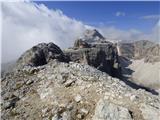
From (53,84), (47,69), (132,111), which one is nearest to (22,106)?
(53,84)

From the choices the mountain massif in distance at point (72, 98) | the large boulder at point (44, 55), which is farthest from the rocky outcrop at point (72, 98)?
the large boulder at point (44, 55)

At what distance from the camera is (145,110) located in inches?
896

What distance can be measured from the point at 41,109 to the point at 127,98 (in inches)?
257

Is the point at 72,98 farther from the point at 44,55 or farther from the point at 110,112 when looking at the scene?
the point at 44,55

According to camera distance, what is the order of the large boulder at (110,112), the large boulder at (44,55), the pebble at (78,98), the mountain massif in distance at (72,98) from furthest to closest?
the large boulder at (44,55) < the pebble at (78,98) < the mountain massif in distance at (72,98) < the large boulder at (110,112)

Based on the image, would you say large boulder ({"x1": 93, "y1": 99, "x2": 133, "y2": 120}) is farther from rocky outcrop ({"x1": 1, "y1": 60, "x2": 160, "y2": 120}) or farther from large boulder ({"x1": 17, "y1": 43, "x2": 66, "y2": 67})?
large boulder ({"x1": 17, "y1": 43, "x2": 66, "y2": 67})

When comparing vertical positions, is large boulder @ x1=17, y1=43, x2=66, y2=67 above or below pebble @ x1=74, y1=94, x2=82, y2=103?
below

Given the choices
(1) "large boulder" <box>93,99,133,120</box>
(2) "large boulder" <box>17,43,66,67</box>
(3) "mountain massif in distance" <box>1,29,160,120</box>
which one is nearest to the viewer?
(1) "large boulder" <box>93,99,133,120</box>

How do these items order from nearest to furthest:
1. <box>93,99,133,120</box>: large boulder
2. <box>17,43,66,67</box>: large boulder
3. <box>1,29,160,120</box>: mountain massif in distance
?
<box>93,99,133,120</box>: large boulder → <box>1,29,160,120</box>: mountain massif in distance → <box>17,43,66,67</box>: large boulder

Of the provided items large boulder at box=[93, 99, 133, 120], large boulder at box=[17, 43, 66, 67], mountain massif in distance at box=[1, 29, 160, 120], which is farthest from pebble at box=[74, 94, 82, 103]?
large boulder at box=[17, 43, 66, 67]

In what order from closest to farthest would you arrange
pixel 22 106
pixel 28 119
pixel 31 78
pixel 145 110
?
pixel 145 110, pixel 28 119, pixel 22 106, pixel 31 78

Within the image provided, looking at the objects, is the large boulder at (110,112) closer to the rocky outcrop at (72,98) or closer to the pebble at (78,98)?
the rocky outcrop at (72,98)

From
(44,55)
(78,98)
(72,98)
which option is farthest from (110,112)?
(44,55)

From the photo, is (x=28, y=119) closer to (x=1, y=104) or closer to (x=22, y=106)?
(x=22, y=106)
